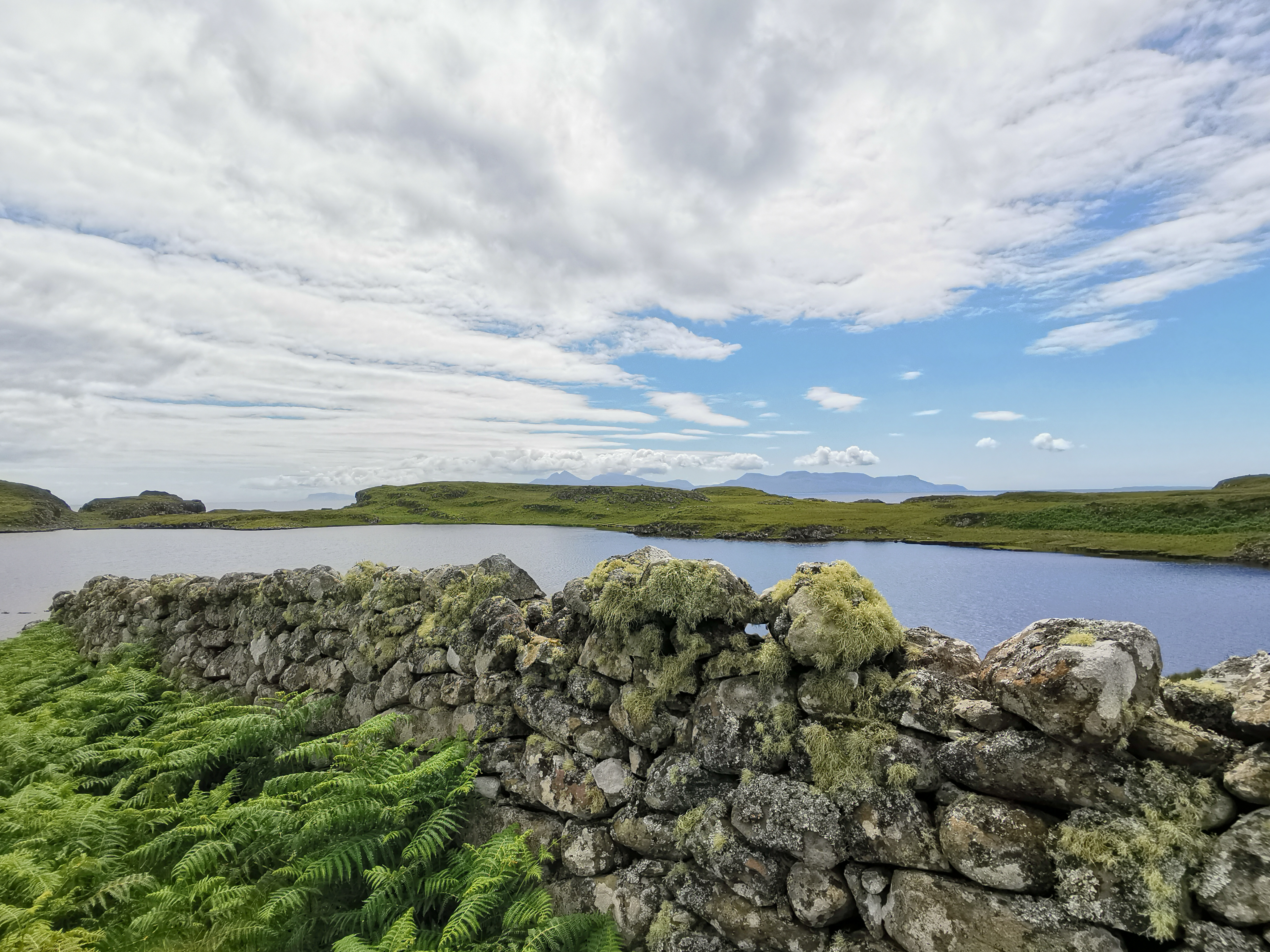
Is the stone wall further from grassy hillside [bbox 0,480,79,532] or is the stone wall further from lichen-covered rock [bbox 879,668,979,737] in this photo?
grassy hillside [bbox 0,480,79,532]

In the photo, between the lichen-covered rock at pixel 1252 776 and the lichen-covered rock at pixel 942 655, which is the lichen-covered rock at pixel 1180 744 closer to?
the lichen-covered rock at pixel 1252 776

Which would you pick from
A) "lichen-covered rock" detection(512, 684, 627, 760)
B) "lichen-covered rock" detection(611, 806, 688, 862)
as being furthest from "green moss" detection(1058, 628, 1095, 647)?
"lichen-covered rock" detection(512, 684, 627, 760)

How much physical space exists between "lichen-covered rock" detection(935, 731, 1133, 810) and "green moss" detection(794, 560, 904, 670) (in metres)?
1.02

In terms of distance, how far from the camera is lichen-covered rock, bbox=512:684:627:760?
236 inches

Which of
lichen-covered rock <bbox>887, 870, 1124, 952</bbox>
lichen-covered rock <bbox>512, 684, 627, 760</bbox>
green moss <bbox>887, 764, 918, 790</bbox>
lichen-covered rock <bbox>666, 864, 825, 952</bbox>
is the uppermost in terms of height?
green moss <bbox>887, 764, 918, 790</bbox>

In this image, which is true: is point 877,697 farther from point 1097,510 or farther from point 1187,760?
point 1097,510

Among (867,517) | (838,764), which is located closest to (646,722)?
(838,764)

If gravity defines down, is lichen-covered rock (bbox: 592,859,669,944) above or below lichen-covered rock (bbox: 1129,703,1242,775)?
below

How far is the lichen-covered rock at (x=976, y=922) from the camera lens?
343 centimetres

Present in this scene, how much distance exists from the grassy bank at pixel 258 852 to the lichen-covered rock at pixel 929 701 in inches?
136

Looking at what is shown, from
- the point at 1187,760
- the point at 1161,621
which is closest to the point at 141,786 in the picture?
the point at 1187,760

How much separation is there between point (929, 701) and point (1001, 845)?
42.6 inches

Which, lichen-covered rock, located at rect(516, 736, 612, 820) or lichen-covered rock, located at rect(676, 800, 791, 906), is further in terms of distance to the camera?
lichen-covered rock, located at rect(516, 736, 612, 820)

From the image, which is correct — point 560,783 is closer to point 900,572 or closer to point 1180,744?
point 1180,744
